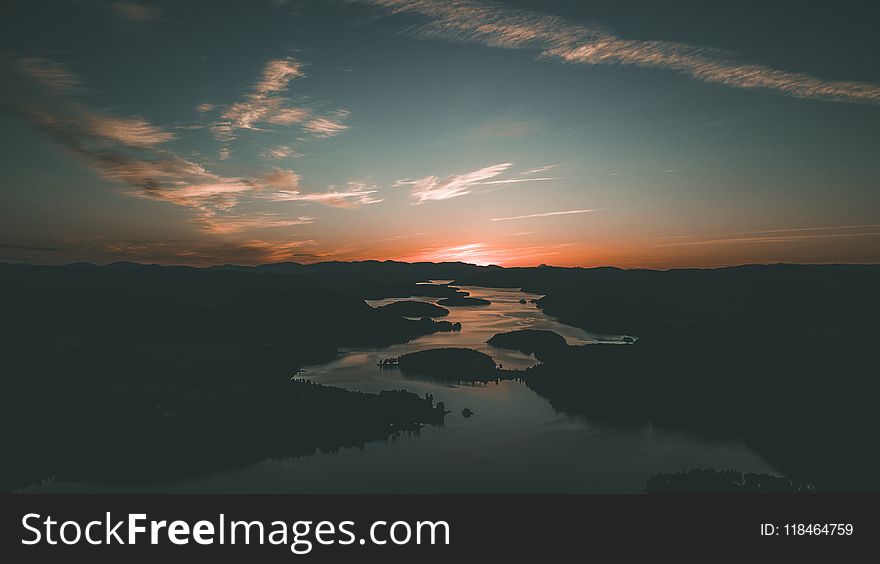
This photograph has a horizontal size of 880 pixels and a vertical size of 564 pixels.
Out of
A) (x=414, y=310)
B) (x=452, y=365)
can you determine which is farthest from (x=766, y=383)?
(x=414, y=310)

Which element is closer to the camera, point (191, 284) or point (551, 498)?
point (551, 498)

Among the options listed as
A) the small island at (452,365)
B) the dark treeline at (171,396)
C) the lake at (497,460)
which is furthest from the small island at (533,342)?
the lake at (497,460)

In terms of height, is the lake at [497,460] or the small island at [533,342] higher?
the small island at [533,342]

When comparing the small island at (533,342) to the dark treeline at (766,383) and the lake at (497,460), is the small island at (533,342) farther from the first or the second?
the lake at (497,460)

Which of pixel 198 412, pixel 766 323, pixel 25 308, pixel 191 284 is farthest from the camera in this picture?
pixel 191 284

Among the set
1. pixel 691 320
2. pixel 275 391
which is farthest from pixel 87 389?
pixel 691 320

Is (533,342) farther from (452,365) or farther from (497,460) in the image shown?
(497,460)

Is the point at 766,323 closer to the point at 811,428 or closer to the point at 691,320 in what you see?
the point at 691,320

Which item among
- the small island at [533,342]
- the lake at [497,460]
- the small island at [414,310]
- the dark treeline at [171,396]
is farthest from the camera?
the small island at [414,310]
